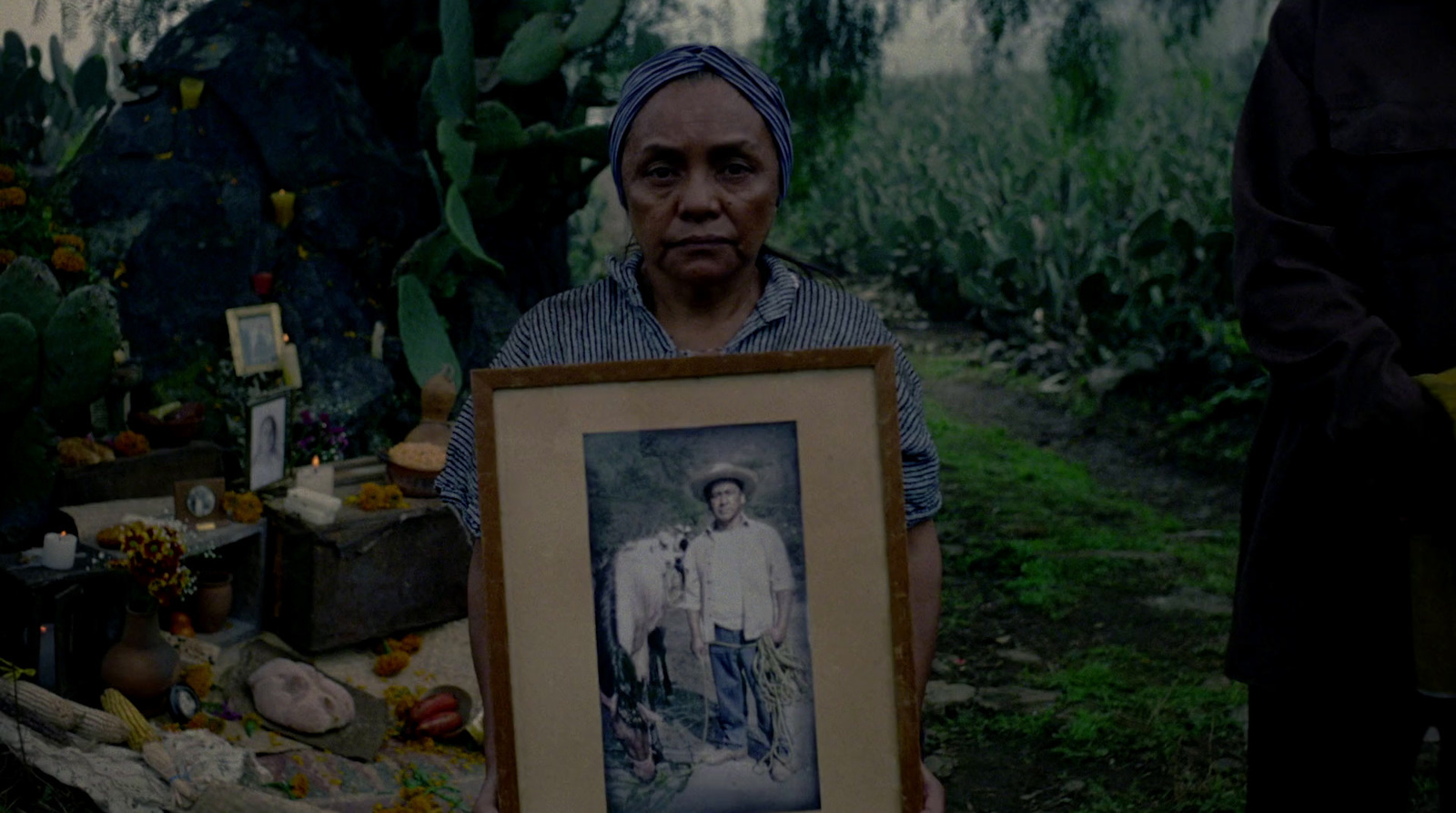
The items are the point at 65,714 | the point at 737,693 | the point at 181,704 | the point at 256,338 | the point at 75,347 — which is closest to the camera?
the point at 737,693

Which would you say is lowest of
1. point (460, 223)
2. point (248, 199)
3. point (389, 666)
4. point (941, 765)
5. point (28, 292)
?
point (941, 765)

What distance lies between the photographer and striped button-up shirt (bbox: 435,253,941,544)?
1.65 meters

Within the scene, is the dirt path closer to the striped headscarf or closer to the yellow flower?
the yellow flower

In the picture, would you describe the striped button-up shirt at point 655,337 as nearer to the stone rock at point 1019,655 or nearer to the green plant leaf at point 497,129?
the stone rock at point 1019,655

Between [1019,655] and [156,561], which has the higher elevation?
[156,561]

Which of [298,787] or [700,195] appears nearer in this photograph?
[700,195]

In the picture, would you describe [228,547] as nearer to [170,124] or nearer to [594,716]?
[170,124]

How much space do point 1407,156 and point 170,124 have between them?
5.30 m

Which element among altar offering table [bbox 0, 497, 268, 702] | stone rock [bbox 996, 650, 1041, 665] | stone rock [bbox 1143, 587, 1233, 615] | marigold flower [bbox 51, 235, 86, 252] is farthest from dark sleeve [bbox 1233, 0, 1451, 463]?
marigold flower [bbox 51, 235, 86, 252]

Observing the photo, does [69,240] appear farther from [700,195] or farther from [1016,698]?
[700,195]

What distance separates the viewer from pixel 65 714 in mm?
3381

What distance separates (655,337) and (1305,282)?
97 centimetres

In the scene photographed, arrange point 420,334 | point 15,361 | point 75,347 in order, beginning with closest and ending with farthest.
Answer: point 15,361
point 75,347
point 420,334

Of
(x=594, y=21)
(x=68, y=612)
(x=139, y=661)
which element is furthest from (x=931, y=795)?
(x=594, y=21)
